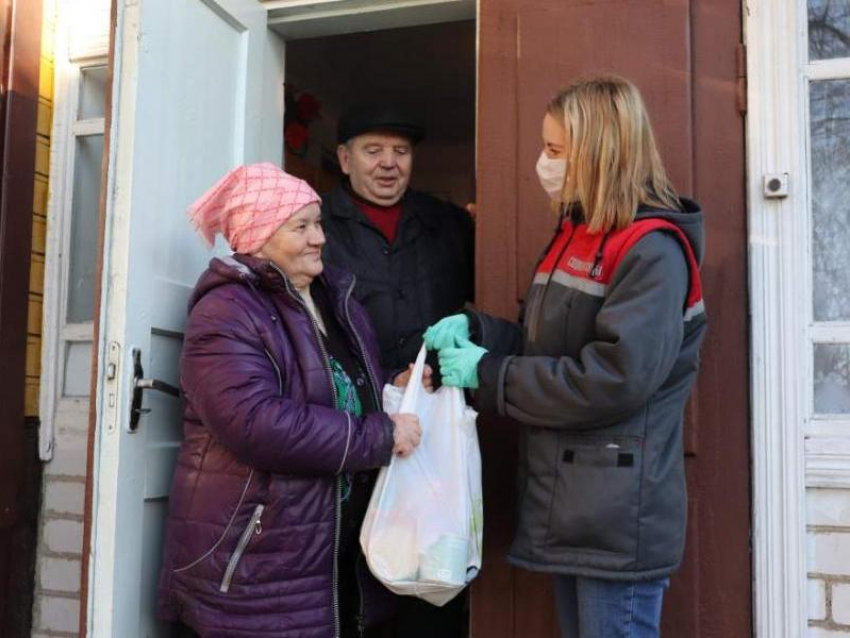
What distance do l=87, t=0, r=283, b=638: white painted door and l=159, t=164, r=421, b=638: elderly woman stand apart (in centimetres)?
15

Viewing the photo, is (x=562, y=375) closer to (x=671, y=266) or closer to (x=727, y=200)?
(x=671, y=266)

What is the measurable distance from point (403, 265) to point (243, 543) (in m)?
1.13

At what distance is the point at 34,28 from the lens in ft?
10.8

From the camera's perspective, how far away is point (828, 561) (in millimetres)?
2357

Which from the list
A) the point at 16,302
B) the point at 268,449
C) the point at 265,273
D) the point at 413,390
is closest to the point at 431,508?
the point at 413,390

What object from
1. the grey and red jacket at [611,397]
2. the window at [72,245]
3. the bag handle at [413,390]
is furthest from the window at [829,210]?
the window at [72,245]

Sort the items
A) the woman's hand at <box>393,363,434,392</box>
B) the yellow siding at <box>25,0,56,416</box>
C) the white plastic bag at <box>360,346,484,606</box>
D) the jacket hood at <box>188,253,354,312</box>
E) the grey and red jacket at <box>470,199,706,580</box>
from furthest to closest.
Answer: the yellow siding at <box>25,0,56,416</box> < the woman's hand at <box>393,363,434,392</box> < the jacket hood at <box>188,253,354,312</box> < the white plastic bag at <box>360,346,484,606</box> < the grey and red jacket at <box>470,199,706,580</box>

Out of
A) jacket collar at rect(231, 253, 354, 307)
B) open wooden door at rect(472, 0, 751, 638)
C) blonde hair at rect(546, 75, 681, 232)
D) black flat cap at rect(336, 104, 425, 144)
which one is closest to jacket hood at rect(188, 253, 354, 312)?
jacket collar at rect(231, 253, 354, 307)

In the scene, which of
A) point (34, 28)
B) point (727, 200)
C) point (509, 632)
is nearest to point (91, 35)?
point (34, 28)

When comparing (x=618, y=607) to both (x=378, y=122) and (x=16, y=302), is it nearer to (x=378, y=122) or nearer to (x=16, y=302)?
(x=378, y=122)

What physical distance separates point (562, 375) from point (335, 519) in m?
0.69

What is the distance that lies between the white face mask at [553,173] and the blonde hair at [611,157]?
5 cm

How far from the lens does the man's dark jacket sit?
2.79 metres

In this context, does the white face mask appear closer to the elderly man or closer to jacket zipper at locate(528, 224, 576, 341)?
jacket zipper at locate(528, 224, 576, 341)
